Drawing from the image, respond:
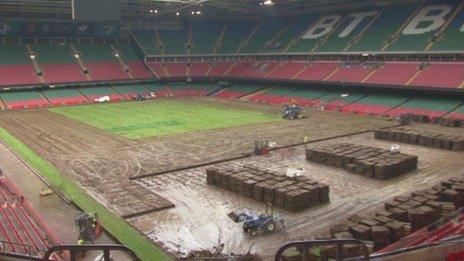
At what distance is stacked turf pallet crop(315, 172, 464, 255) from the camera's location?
17312 millimetres

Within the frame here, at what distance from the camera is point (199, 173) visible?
1144 inches

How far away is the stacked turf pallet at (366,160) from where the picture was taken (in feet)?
89.8

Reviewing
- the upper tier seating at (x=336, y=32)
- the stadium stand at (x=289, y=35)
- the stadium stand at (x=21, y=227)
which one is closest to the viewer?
the stadium stand at (x=21, y=227)

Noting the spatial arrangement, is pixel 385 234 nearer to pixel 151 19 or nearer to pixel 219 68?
pixel 219 68

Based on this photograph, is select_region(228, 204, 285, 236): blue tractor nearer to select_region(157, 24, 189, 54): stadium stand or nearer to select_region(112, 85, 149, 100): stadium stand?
select_region(112, 85, 149, 100): stadium stand

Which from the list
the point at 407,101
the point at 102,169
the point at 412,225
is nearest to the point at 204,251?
the point at 412,225

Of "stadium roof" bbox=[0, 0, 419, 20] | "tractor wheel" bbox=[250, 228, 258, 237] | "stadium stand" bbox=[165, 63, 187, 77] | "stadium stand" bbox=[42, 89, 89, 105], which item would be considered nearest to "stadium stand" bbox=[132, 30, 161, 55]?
"stadium stand" bbox=[165, 63, 187, 77]

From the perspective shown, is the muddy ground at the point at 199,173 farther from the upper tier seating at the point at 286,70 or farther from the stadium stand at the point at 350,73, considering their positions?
the upper tier seating at the point at 286,70

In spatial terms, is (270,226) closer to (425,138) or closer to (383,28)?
(425,138)

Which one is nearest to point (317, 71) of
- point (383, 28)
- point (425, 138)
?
point (383, 28)

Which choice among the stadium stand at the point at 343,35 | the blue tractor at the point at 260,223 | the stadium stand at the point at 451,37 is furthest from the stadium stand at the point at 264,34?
the blue tractor at the point at 260,223

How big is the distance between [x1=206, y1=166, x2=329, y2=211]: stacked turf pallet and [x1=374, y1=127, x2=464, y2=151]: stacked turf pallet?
15668 mm

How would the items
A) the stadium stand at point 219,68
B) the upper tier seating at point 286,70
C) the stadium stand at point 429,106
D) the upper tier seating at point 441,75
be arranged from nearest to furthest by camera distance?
the stadium stand at point 429,106 < the upper tier seating at point 441,75 < the upper tier seating at point 286,70 < the stadium stand at point 219,68

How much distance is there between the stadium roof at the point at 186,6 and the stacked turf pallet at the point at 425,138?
33.5m
